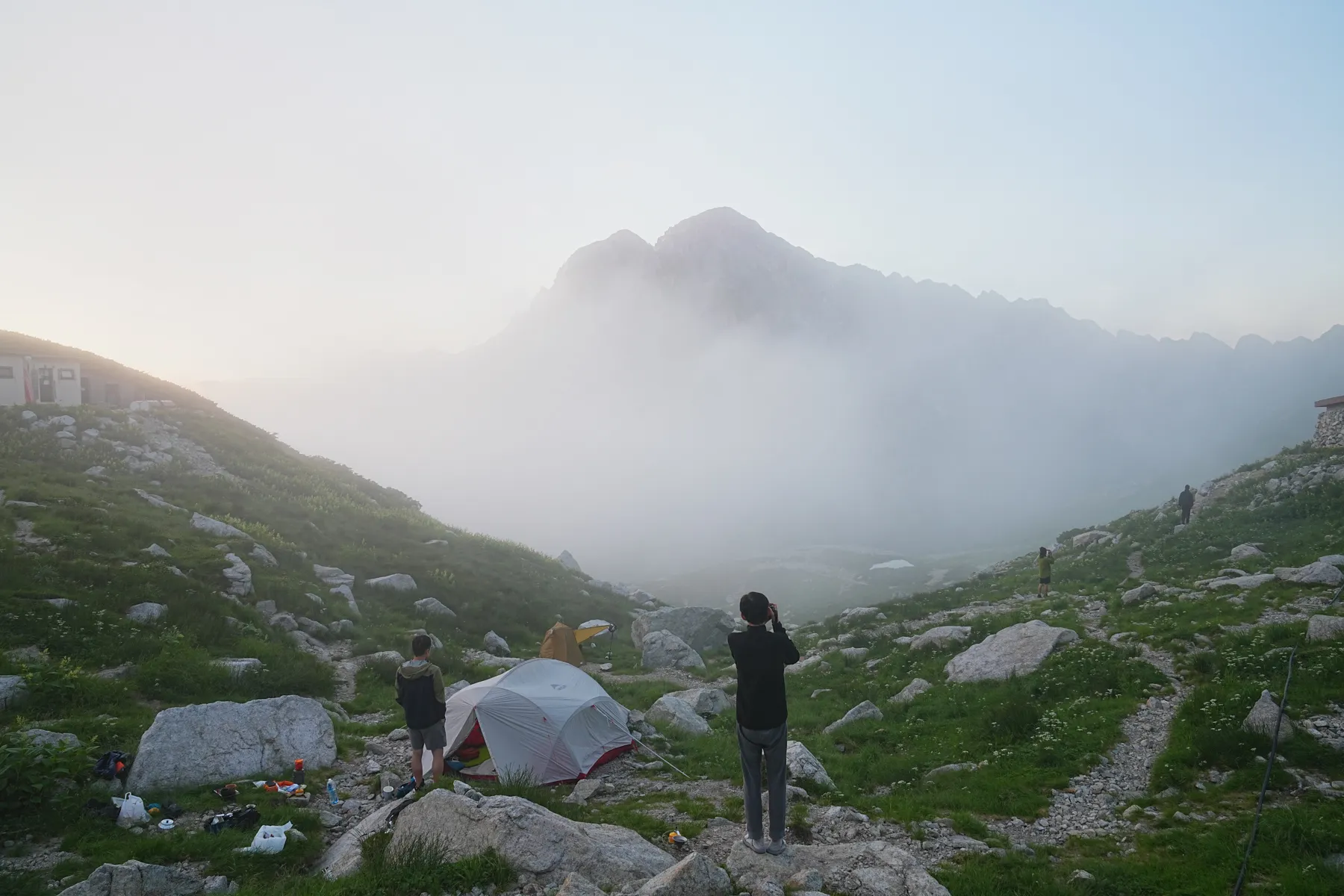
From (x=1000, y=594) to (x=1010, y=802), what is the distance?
2516cm

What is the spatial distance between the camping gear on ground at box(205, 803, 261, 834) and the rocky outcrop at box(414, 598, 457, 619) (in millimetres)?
20983

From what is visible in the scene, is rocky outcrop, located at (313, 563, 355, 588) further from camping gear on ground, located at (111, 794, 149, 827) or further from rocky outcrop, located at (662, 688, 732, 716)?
camping gear on ground, located at (111, 794, 149, 827)

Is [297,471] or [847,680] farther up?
[297,471]

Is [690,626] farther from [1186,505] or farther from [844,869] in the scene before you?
[1186,505]

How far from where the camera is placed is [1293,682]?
46.7 feet

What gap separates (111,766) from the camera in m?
11.5

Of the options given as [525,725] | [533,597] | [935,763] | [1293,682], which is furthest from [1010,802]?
[533,597]

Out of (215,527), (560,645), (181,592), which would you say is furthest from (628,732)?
(215,527)

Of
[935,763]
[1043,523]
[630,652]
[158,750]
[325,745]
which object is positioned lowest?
[1043,523]

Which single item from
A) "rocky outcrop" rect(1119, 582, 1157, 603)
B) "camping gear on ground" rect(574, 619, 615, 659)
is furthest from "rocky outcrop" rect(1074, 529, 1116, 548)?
"camping gear on ground" rect(574, 619, 615, 659)

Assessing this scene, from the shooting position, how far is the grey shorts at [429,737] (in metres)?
13.4

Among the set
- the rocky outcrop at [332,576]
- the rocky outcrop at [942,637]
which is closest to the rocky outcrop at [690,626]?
the rocky outcrop at [942,637]

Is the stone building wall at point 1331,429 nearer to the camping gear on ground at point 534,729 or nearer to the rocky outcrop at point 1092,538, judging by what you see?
the rocky outcrop at point 1092,538

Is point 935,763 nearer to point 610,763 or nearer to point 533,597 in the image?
point 610,763
